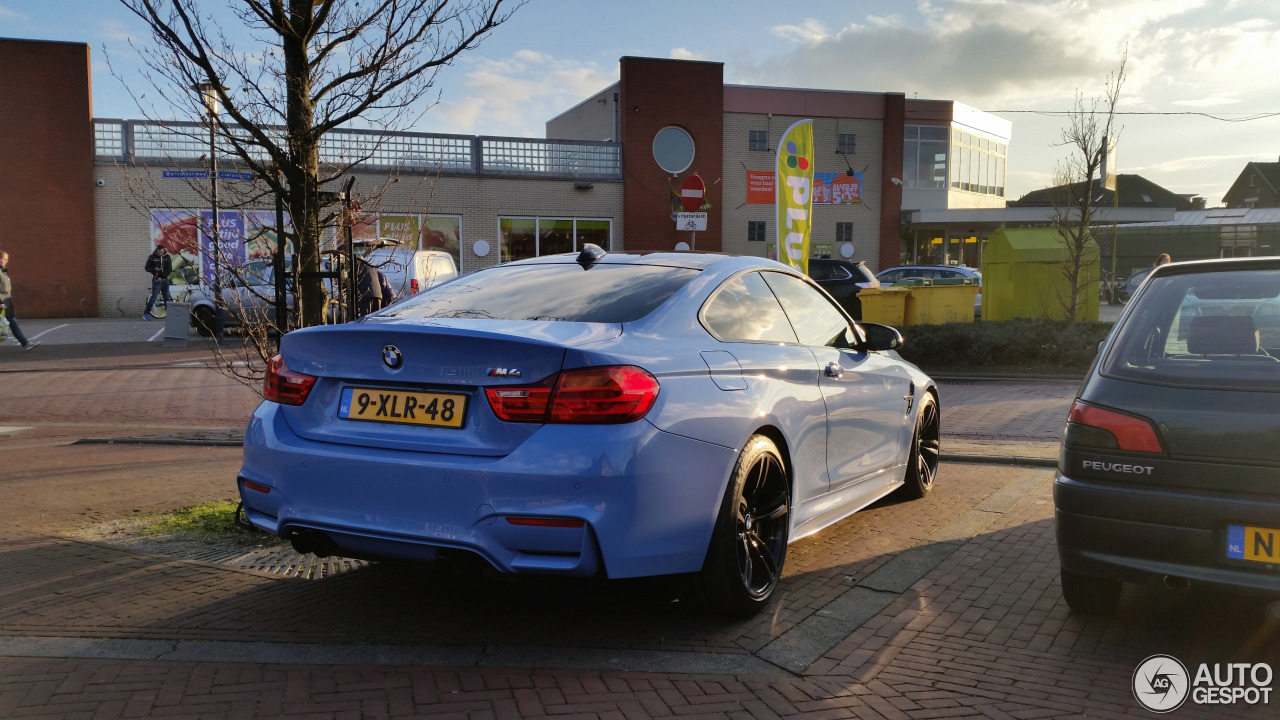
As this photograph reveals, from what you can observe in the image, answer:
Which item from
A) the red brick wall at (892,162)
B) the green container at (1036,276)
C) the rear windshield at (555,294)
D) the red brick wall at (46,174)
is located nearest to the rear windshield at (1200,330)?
the rear windshield at (555,294)

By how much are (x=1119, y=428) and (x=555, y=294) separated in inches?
90.8

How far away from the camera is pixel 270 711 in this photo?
3135 millimetres

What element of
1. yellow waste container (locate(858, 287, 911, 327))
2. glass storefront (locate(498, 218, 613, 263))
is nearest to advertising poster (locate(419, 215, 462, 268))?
glass storefront (locate(498, 218, 613, 263))

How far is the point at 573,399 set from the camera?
3.38m

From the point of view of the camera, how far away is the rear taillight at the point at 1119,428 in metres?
3.56

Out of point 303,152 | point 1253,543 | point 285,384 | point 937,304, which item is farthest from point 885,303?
point 285,384

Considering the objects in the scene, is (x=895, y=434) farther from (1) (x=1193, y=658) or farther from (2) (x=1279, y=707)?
(2) (x=1279, y=707)

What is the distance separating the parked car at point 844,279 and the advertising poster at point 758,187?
656 inches

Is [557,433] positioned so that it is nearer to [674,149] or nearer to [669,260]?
[669,260]

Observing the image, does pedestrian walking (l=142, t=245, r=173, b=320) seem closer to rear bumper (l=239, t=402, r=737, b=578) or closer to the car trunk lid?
the car trunk lid

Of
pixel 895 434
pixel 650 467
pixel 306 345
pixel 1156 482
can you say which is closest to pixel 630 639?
pixel 650 467

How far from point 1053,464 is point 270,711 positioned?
21.1 ft

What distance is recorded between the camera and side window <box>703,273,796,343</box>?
14.0 feet

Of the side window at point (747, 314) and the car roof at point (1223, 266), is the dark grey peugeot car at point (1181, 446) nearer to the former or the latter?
the car roof at point (1223, 266)
